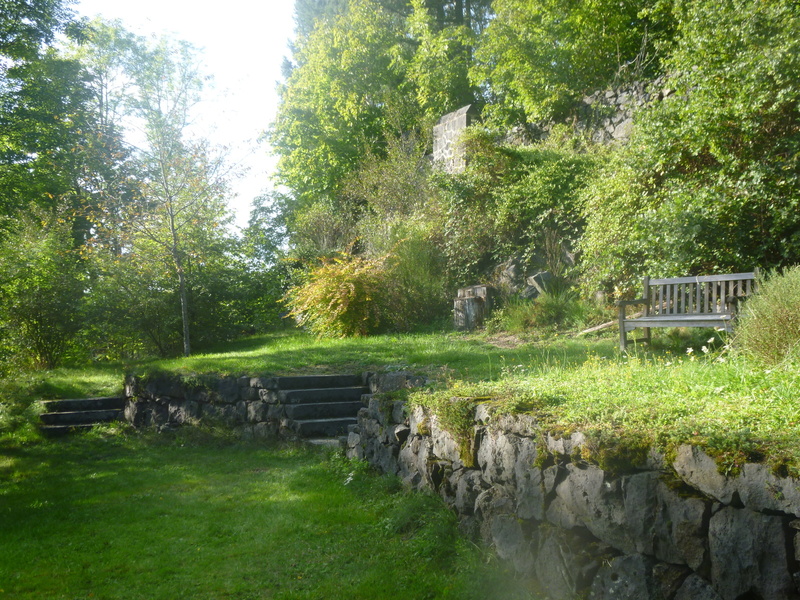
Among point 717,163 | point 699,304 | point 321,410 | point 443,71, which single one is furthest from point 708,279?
point 443,71

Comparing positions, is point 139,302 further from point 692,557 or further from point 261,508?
point 692,557

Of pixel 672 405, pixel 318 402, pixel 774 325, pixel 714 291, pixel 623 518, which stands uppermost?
pixel 714 291

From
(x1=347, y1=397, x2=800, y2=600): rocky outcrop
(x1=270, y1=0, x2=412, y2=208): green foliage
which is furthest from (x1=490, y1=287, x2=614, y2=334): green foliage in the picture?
(x1=270, y1=0, x2=412, y2=208): green foliage

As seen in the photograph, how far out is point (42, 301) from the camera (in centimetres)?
1213

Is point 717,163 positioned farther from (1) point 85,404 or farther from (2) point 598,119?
(1) point 85,404

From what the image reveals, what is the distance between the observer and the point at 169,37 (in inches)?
516

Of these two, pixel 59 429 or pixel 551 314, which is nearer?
pixel 59 429

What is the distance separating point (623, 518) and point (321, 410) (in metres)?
4.98

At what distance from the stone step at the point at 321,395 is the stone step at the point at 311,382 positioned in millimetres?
139

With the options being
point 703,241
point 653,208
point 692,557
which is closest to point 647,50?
point 653,208

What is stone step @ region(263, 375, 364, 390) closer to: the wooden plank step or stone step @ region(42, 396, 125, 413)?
the wooden plank step

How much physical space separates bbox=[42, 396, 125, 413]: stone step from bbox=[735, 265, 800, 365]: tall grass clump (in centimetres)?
866

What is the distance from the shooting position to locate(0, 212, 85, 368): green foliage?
1167 cm

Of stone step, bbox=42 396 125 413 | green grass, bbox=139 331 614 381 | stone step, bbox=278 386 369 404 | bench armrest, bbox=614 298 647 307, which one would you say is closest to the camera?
bench armrest, bbox=614 298 647 307
